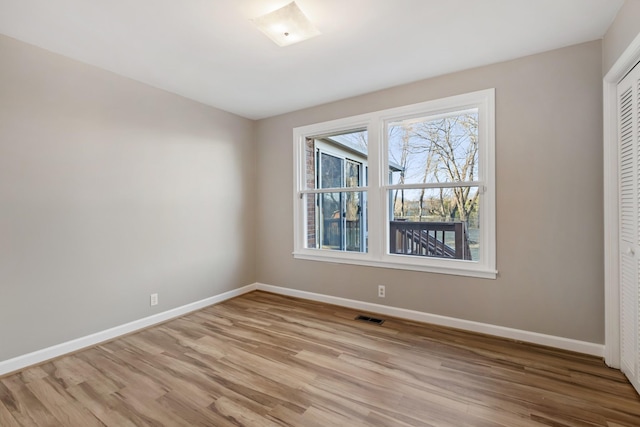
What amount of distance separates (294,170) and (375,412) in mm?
2946

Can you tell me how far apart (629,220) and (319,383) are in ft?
7.83

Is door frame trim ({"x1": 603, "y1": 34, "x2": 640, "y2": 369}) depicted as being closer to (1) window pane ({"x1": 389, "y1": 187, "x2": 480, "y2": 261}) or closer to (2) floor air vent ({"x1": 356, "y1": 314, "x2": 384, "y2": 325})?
(1) window pane ({"x1": 389, "y1": 187, "x2": 480, "y2": 261})

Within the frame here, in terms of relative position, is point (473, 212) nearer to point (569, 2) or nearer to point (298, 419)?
point (569, 2)

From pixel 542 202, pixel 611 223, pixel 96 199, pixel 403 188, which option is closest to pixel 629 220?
pixel 611 223

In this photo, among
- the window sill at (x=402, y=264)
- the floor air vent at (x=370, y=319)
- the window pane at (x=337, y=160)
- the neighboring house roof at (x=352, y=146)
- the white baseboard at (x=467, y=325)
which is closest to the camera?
the white baseboard at (x=467, y=325)

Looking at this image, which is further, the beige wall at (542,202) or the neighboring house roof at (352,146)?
the neighboring house roof at (352,146)

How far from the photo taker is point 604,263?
7.39 feet

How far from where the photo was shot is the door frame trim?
84.9 inches

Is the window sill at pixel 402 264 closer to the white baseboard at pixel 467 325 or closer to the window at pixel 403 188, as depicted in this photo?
the window at pixel 403 188

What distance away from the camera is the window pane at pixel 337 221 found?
3.60m

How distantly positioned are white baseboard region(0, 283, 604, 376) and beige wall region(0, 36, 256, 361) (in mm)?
70

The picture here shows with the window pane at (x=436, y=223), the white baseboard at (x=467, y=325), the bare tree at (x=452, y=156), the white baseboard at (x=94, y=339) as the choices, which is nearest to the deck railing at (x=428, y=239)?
the window pane at (x=436, y=223)

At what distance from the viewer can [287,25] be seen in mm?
2029

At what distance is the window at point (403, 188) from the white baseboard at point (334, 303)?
0.49m
